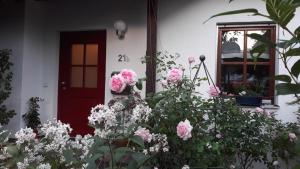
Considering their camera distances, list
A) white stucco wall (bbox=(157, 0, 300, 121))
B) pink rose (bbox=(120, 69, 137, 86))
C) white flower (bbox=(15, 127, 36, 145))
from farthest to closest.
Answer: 1. white stucco wall (bbox=(157, 0, 300, 121))
2. white flower (bbox=(15, 127, 36, 145))
3. pink rose (bbox=(120, 69, 137, 86))

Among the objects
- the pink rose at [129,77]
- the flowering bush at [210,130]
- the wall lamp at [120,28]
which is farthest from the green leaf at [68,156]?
the wall lamp at [120,28]

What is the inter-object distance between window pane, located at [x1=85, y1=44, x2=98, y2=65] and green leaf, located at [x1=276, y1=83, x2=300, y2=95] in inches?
239

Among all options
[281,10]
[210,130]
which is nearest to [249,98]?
[210,130]

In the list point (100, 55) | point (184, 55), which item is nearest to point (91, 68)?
point (100, 55)

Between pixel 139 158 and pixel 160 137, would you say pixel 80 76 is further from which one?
pixel 139 158

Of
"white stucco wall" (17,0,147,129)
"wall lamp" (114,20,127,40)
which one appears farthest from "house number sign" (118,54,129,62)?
"wall lamp" (114,20,127,40)

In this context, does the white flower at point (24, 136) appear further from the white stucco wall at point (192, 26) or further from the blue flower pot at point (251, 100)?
the white stucco wall at point (192, 26)

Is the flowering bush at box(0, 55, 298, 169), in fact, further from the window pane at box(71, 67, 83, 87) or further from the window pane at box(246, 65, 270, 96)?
the window pane at box(71, 67, 83, 87)

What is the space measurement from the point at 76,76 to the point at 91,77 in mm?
334

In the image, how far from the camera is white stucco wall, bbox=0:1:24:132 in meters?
6.73

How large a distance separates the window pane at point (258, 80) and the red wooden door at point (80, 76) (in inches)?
95.7

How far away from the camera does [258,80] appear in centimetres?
556

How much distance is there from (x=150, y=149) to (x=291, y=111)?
321 centimetres

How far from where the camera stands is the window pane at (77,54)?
22.8 ft
